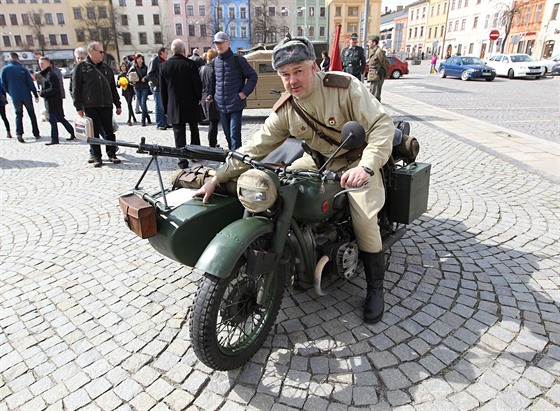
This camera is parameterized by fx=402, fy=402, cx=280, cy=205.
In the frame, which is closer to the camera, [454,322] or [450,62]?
[454,322]

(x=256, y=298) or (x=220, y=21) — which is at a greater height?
(x=220, y=21)

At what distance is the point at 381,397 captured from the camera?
2.16m

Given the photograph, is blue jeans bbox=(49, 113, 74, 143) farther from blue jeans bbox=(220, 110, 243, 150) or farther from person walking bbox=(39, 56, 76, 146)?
blue jeans bbox=(220, 110, 243, 150)

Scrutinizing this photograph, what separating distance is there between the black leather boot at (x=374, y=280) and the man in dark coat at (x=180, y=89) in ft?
14.5

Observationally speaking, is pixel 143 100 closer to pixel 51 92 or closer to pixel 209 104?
pixel 51 92

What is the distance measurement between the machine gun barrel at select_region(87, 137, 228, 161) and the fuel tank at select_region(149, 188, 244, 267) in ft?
1.05

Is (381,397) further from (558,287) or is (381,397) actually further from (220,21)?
(220,21)

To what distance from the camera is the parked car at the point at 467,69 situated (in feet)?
75.2

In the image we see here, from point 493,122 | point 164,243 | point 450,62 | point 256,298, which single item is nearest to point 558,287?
point 256,298

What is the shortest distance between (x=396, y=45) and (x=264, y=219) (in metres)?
98.9

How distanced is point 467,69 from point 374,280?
24774 millimetres

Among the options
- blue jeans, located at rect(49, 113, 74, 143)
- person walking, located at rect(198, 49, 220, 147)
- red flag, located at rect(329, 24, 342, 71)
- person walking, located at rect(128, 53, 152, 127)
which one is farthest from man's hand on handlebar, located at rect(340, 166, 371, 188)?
person walking, located at rect(128, 53, 152, 127)

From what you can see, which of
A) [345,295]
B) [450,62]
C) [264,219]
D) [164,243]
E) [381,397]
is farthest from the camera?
[450,62]

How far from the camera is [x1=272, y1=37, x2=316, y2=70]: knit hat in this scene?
2354 mm
